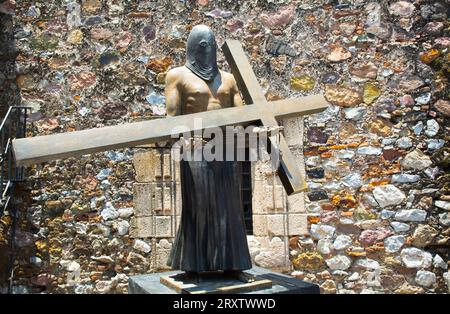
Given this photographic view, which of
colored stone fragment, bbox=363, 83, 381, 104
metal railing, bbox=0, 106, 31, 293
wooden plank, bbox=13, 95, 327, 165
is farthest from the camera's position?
colored stone fragment, bbox=363, 83, 381, 104

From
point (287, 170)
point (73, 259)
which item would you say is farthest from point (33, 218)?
point (287, 170)

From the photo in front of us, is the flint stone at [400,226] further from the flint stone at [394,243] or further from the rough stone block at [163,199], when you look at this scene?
the rough stone block at [163,199]

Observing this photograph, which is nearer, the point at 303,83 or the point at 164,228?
the point at 164,228

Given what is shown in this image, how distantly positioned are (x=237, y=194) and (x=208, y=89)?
0.71m

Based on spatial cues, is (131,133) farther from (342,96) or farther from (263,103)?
(342,96)

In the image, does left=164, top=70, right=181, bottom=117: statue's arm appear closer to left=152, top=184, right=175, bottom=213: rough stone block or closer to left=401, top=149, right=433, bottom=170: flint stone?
left=152, top=184, right=175, bottom=213: rough stone block

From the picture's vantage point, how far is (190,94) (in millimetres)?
2990

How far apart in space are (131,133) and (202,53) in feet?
2.50

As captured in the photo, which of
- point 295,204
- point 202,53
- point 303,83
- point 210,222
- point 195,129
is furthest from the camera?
point 303,83

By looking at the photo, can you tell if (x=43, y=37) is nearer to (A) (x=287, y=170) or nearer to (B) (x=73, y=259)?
(B) (x=73, y=259)

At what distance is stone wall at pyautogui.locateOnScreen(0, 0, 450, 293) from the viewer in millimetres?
5312

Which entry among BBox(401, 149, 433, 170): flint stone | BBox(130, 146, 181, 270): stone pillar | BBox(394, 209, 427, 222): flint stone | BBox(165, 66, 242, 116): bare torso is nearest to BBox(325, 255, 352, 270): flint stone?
BBox(394, 209, 427, 222): flint stone

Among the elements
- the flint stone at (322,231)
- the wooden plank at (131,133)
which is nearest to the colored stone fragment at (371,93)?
the flint stone at (322,231)

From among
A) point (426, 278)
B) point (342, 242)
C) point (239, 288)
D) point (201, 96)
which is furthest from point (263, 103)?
point (426, 278)
